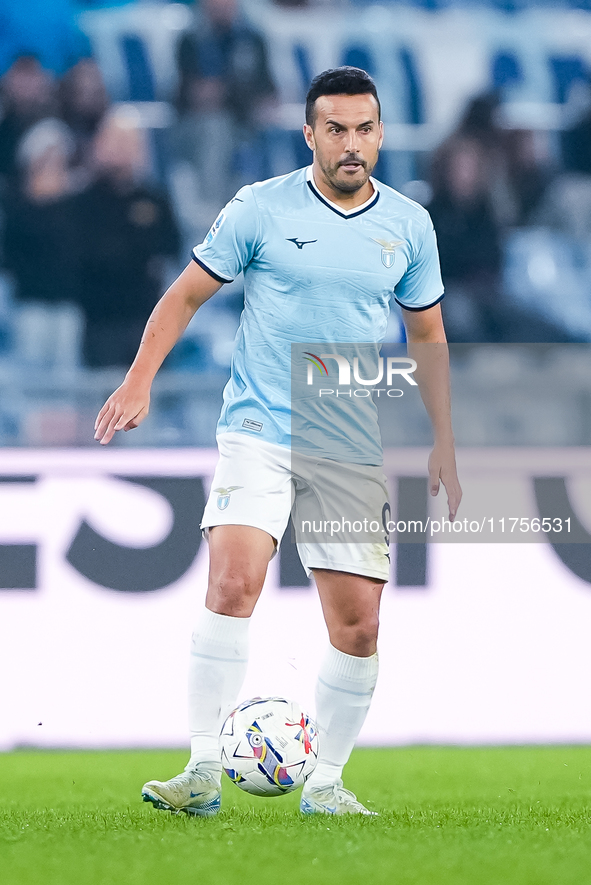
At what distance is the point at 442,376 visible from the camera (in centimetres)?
361

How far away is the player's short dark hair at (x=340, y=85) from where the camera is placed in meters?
3.25

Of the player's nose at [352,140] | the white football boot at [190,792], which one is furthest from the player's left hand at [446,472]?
the white football boot at [190,792]

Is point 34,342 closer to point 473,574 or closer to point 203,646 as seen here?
point 473,574

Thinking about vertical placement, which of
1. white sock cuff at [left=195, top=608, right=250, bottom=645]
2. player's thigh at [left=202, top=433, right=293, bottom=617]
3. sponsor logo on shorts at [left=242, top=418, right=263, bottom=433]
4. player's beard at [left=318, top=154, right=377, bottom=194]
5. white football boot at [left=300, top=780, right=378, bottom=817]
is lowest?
white football boot at [left=300, top=780, right=378, bottom=817]

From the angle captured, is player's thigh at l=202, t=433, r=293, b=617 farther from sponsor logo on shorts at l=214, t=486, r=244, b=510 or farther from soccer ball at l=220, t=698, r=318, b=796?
soccer ball at l=220, t=698, r=318, b=796

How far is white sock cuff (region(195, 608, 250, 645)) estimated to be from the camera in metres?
3.04

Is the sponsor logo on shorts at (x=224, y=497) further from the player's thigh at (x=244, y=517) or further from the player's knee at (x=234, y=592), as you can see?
the player's knee at (x=234, y=592)

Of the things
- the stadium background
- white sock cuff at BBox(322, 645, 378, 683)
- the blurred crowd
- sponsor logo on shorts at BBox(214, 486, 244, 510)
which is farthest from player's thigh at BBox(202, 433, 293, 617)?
the blurred crowd

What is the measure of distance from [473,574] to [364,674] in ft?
5.43

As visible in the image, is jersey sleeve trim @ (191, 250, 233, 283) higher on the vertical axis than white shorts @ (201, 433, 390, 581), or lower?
higher

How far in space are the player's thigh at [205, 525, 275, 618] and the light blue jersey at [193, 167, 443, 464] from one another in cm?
28

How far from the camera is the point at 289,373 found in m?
3.22

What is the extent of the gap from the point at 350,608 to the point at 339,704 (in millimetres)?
279

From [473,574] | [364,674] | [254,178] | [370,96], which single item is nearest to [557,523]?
[473,574]
